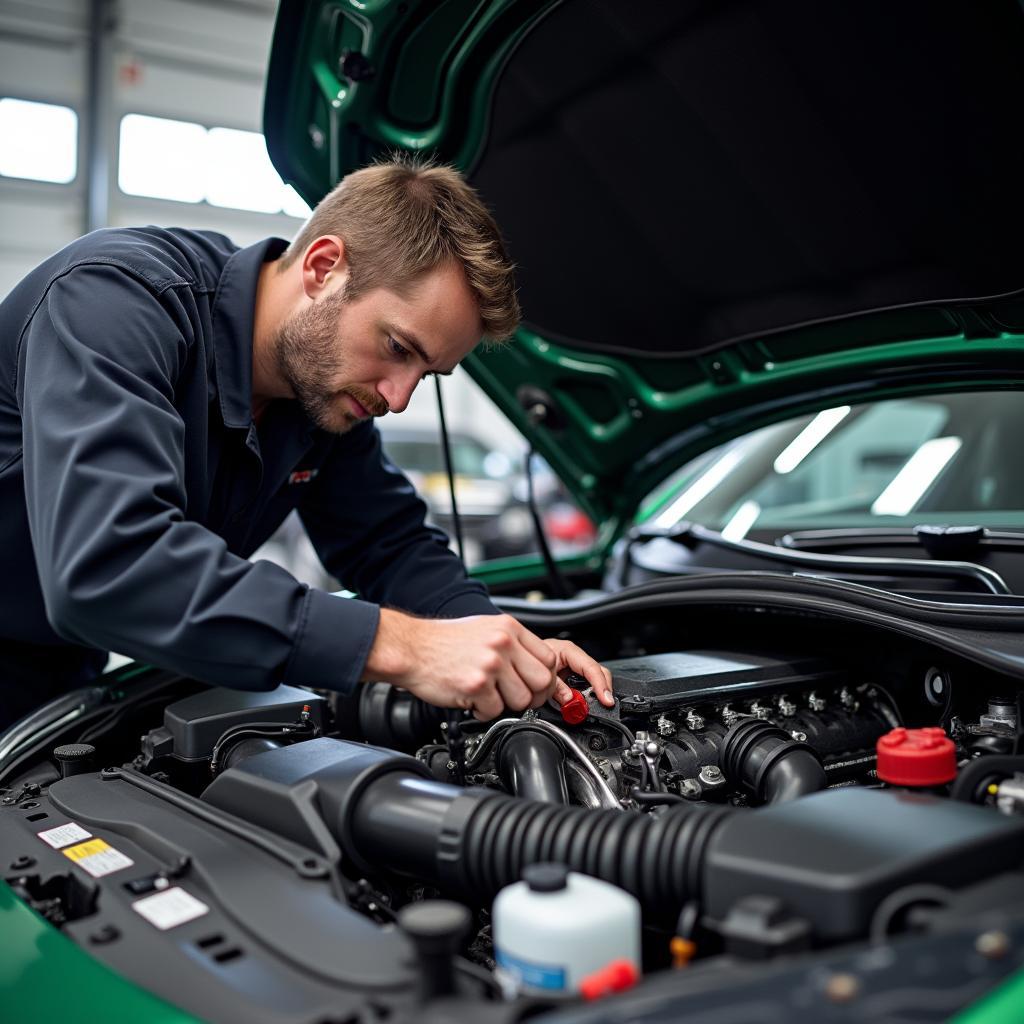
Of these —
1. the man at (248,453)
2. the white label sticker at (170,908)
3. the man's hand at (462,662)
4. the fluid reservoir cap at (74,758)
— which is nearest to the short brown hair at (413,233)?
the man at (248,453)

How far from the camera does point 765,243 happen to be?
1.91 m

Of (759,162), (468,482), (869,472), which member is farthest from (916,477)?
(468,482)

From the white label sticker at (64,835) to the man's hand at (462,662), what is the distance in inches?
16.5

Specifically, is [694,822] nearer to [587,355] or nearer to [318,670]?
[318,670]

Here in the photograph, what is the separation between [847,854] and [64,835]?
952 mm

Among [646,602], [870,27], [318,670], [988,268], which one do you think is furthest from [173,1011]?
[988,268]

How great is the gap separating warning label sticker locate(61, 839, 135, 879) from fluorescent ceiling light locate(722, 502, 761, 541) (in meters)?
1.32

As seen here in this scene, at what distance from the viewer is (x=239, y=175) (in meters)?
8.67

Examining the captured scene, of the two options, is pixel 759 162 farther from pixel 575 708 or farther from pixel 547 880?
pixel 547 880

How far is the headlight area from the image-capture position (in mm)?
832

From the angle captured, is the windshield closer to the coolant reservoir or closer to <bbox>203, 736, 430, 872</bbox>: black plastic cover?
<bbox>203, 736, 430, 872</bbox>: black plastic cover

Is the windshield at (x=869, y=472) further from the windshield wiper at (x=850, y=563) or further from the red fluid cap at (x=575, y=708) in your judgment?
the red fluid cap at (x=575, y=708)

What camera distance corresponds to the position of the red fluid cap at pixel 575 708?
1.46m

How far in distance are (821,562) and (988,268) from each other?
1.84 feet
